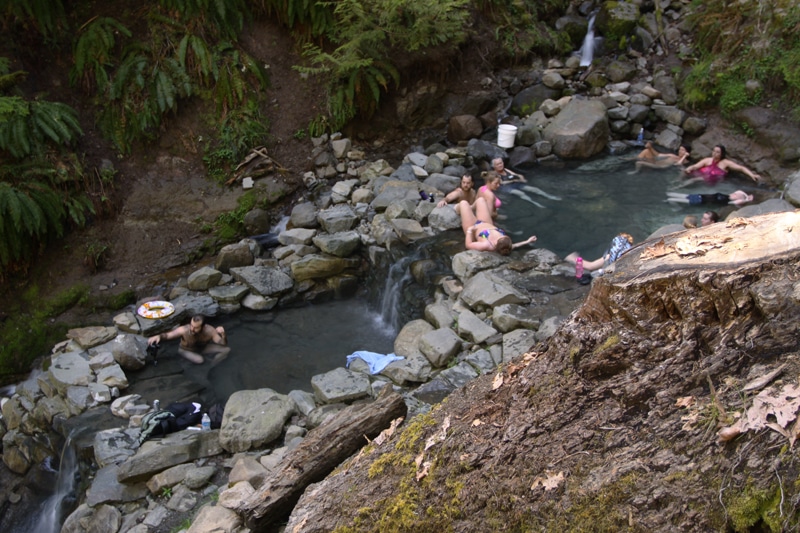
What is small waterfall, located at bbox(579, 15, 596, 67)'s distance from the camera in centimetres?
1323

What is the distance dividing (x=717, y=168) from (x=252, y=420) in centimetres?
897

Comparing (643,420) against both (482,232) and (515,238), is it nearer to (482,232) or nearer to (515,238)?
(482,232)

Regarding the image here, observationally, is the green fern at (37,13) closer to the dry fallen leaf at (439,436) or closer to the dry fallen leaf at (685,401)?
the dry fallen leaf at (439,436)

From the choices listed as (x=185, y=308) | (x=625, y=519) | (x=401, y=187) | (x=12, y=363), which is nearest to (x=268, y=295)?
(x=185, y=308)

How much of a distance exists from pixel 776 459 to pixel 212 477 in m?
4.51

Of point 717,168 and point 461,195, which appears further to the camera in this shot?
point 717,168

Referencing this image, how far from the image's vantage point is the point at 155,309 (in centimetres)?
775

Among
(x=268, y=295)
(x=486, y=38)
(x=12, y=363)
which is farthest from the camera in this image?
(x=486, y=38)

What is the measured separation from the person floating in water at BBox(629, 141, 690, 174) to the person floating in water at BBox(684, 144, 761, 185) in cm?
49

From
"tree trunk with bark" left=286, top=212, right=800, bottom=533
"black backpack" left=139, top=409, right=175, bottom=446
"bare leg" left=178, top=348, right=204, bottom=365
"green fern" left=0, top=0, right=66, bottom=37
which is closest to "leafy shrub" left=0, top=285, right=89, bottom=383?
"bare leg" left=178, top=348, right=204, bottom=365

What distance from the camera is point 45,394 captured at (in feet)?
22.5

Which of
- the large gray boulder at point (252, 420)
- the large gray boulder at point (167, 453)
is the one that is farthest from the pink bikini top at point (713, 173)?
the large gray boulder at point (167, 453)

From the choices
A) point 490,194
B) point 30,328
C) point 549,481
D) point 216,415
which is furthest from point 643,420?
point 30,328

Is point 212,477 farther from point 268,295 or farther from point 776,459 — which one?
point 776,459
